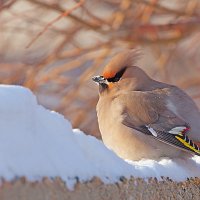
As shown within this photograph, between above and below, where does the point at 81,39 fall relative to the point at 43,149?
below

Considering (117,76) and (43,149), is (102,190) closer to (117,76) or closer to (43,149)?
(43,149)

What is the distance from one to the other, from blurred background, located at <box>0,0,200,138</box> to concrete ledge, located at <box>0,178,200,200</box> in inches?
119

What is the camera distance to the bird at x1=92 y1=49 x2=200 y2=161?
157 inches

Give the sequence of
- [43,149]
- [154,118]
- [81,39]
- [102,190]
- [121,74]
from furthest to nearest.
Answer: [81,39], [121,74], [154,118], [102,190], [43,149]

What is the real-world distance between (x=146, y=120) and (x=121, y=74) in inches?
19.9

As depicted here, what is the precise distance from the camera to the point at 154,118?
4.12m

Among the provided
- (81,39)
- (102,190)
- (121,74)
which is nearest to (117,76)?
(121,74)

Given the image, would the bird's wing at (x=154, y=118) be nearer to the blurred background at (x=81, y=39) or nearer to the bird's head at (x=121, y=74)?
the bird's head at (x=121, y=74)

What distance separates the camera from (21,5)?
19.9ft

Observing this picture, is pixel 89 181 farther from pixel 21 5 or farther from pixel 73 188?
pixel 21 5

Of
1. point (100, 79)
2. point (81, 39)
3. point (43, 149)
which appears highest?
point (43, 149)

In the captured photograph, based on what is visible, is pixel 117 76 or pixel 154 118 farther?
pixel 117 76

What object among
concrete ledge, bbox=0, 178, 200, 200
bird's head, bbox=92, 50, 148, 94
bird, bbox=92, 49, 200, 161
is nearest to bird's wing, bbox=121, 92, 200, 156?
bird, bbox=92, 49, 200, 161

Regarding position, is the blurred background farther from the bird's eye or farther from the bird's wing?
the bird's wing
